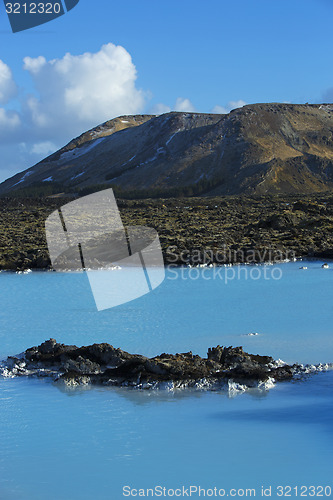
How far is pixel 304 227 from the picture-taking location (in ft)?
88.4

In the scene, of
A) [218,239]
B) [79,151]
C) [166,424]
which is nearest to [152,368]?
[166,424]

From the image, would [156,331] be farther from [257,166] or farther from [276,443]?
[257,166]

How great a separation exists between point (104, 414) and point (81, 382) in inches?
42.6

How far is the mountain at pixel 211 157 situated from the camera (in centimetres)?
7869

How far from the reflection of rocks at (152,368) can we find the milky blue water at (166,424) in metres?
0.23

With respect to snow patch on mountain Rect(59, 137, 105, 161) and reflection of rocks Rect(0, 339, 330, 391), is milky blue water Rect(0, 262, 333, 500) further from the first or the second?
snow patch on mountain Rect(59, 137, 105, 161)

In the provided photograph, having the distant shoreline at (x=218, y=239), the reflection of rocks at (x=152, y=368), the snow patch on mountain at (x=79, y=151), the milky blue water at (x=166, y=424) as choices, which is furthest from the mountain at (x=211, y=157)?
the reflection of rocks at (x=152, y=368)

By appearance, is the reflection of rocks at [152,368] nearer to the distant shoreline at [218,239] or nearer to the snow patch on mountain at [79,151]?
the distant shoreline at [218,239]

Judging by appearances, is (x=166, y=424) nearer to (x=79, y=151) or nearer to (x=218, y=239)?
(x=218, y=239)

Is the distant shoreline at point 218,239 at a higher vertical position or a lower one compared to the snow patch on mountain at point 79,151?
lower

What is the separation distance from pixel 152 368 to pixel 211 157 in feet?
277

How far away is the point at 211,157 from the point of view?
90.7 meters

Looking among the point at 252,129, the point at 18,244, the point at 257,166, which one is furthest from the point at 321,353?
the point at 252,129

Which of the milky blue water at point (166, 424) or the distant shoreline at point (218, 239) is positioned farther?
the distant shoreline at point (218, 239)
